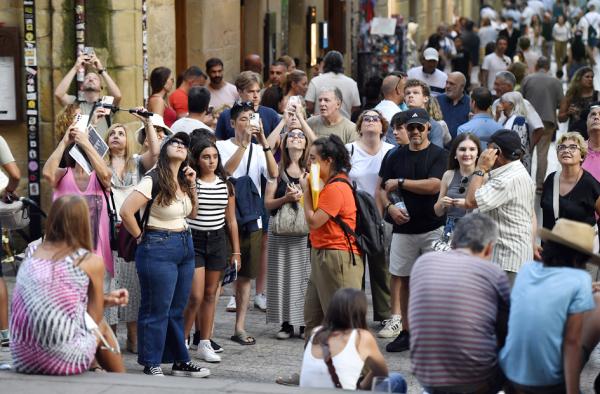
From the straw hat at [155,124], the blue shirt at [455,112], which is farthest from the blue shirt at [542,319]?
the blue shirt at [455,112]

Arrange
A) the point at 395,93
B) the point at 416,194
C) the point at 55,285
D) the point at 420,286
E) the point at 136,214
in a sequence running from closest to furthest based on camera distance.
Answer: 1. the point at 420,286
2. the point at 55,285
3. the point at 136,214
4. the point at 416,194
5. the point at 395,93

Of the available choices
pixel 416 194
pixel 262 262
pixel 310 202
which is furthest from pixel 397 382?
pixel 262 262

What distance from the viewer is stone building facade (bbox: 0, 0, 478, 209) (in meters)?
14.0

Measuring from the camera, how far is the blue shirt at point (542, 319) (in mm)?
6914

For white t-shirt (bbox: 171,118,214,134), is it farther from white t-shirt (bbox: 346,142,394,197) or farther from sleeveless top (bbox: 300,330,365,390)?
sleeveless top (bbox: 300,330,365,390)

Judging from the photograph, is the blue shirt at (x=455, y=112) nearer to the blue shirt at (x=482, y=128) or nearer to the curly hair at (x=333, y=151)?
the blue shirt at (x=482, y=128)

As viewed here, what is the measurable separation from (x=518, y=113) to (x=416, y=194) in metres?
4.01

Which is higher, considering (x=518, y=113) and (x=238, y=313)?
(x=518, y=113)

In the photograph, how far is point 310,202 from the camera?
31.5 ft

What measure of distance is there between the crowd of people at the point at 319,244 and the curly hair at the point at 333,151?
0.01 meters

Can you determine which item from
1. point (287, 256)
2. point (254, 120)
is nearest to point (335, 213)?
point (287, 256)

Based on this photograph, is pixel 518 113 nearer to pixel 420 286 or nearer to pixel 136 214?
pixel 136 214

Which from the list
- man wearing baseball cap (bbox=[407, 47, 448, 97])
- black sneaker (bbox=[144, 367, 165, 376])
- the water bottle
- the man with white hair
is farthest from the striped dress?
man wearing baseball cap (bbox=[407, 47, 448, 97])

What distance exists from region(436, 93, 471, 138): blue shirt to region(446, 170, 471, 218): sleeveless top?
4.64 m
